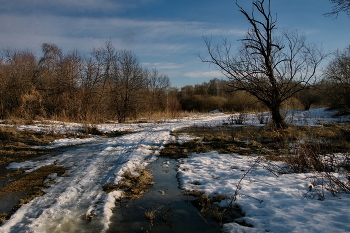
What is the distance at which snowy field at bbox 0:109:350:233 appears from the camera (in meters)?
3.13

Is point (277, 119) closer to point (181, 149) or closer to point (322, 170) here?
point (181, 149)

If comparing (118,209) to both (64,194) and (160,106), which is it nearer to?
(64,194)

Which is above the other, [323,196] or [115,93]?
[115,93]

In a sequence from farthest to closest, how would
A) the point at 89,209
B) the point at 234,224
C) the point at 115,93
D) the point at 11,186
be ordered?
the point at 115,93 → the point at 11,186 → the point at 89,209 → the point at 234,224

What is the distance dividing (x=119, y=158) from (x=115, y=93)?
45.7ft

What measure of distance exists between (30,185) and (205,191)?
3530 millimetres

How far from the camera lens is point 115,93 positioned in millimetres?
19859

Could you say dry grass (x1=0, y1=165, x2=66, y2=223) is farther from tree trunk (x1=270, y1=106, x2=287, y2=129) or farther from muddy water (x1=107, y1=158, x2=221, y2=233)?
tree trunk (x1=270, y1=106, x2=287, y2=129)

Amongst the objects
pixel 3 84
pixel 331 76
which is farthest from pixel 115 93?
pixel 331 76

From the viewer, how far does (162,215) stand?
363cm

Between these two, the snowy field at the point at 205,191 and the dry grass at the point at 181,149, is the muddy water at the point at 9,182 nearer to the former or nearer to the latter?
the snowy field at the point at 205,191

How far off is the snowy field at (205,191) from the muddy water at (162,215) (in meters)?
0.21

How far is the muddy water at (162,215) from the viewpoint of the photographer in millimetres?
3275

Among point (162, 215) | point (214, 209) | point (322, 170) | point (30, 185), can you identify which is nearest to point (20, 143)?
point (30, 185)
